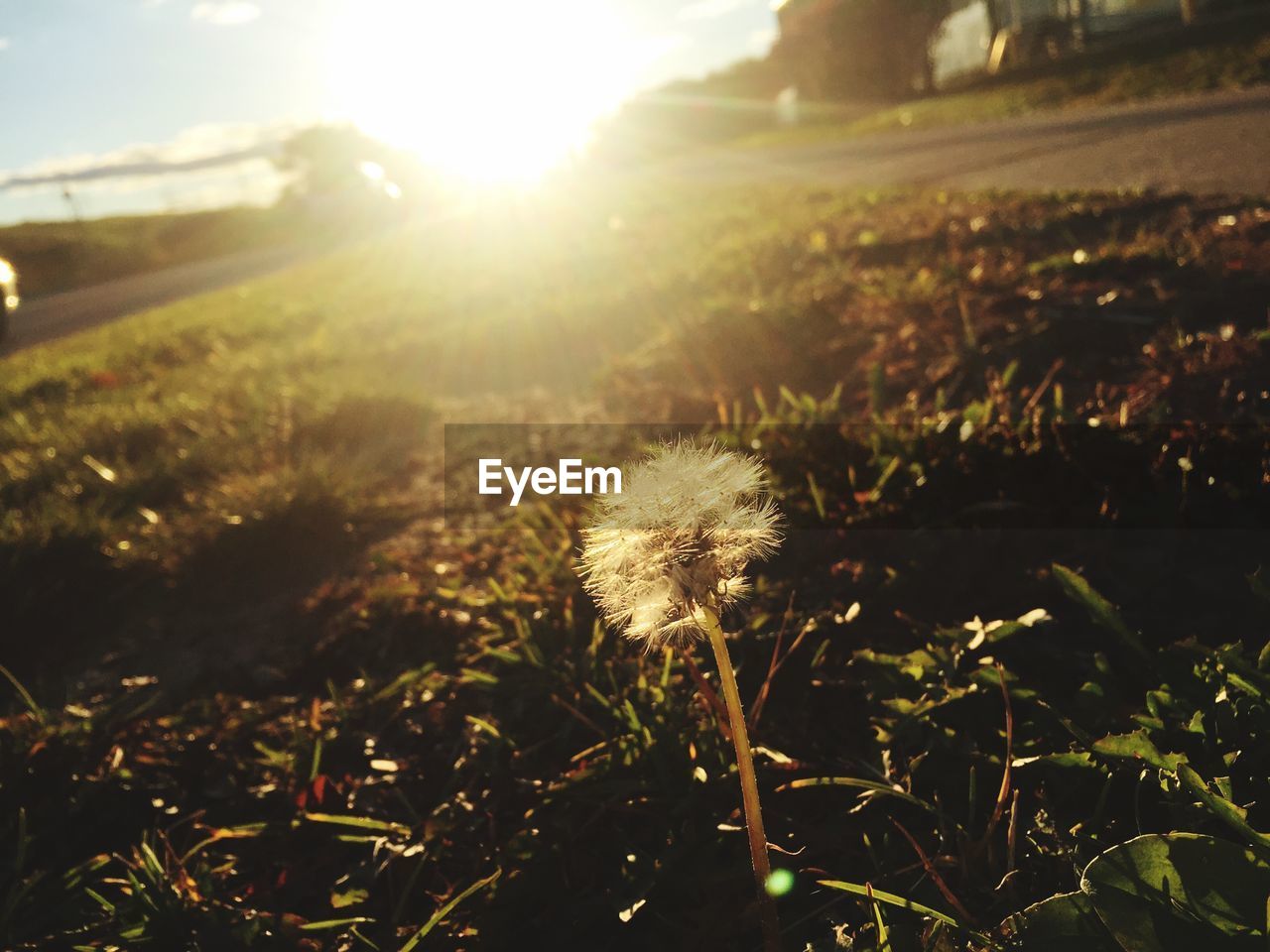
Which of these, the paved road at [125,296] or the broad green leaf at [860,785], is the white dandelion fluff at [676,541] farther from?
the paved road at [125,296]

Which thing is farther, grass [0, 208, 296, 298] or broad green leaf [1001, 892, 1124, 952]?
grass [0, 208, 296, 298]

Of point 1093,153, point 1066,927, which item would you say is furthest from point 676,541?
point 1093,153

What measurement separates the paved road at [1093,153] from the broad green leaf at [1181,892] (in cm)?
464

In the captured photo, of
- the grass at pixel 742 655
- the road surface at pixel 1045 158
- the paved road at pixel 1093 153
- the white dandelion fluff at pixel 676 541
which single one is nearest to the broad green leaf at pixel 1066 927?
the grass at pixel 742 655

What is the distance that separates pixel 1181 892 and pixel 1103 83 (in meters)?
14.3

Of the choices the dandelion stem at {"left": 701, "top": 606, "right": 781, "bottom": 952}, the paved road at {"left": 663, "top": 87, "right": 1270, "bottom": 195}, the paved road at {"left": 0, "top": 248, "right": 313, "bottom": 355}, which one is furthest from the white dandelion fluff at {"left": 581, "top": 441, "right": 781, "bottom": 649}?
the paved road at {"left": 0, "top": 248, "right": 313, "bottom": 355}

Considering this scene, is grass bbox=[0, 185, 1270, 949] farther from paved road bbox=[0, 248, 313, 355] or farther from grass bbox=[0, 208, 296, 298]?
grass bbox=[0, 208, 296, 298]

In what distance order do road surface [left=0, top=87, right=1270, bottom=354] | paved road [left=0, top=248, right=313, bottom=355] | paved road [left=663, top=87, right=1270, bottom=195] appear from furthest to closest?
paved road [left=0, top=248, right=313, bottom=355] < road surface [left=0, top=87, right=1270, bottom=354] < paved road [left=663, top=87, right=1270, bottom=195]

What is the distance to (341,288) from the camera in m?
10.9

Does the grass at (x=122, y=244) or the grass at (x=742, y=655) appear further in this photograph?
the grass at (x=122, y=244)

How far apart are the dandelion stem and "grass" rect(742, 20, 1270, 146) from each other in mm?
10809

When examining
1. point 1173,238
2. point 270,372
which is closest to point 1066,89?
point 1173,238

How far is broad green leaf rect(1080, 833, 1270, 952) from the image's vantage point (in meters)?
1.14

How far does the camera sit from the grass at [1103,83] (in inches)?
387
